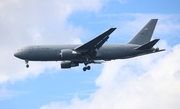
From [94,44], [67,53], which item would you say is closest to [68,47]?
[67,53]

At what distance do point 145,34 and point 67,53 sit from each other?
13709 millimetres

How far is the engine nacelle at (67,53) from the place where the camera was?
177 feet

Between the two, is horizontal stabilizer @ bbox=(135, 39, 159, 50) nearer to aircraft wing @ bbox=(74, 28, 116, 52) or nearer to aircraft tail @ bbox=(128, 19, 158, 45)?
aircraft tail @ bbox=(128, 19, 158, 45)

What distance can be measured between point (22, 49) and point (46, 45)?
3.59 m

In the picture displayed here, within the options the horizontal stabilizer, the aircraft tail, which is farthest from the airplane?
the aircraft tail

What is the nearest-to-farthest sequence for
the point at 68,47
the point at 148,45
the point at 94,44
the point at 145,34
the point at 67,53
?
the point at 67,53
the point at 94,44
the point at 148,45
the point at 68,47
the point at 145,34

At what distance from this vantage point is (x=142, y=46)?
55750 millimetres

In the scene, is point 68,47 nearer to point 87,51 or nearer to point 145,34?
point 87,51

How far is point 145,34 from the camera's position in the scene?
6031cm

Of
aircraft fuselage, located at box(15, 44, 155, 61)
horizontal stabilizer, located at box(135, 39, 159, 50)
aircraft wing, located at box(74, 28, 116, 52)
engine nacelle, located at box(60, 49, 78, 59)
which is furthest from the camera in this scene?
aircraft fuselage, located at box(15, 44, 155, 61)

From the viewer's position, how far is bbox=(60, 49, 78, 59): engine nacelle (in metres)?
54.0

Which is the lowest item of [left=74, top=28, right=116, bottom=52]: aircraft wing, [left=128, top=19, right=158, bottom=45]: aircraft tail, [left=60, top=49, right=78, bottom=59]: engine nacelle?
[left=60, top=49, right=78, bottom=59]: engine nacelle

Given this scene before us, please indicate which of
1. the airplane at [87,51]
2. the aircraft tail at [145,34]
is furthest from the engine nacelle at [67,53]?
the aircraft tail at [145,34]

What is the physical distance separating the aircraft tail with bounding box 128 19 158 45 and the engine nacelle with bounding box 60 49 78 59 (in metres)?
9.94
